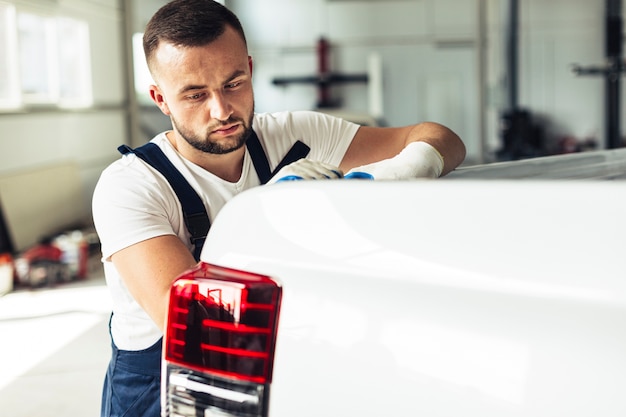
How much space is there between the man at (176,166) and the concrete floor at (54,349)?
1659mm

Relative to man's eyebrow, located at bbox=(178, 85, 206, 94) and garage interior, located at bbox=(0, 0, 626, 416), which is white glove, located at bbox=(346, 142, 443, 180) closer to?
man's eyebrow, located at bbox=(178, 85, 206, 94)

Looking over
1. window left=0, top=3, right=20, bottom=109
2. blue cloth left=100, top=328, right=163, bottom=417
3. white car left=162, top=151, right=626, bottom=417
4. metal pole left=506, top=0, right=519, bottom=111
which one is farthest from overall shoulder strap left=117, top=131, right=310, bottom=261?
metal pole left=506, top=0, right=519, bottom=111

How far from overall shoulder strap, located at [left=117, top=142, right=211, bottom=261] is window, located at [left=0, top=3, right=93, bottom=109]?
5.50m

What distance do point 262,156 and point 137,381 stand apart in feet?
2.01

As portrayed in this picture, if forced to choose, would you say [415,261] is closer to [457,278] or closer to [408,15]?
[457,278]

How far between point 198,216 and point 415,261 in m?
0.90

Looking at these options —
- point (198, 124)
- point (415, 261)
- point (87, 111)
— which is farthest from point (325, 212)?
point (87, 111)

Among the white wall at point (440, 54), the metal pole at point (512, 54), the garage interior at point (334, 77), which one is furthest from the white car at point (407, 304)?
the metal pole at point (512, 54)

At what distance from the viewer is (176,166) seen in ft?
5.44

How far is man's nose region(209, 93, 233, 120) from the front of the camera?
5.21ft

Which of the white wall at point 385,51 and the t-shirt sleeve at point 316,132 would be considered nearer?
the t-shirt sleeve at point 316,132

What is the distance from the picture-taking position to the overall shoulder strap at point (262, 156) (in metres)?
1.79

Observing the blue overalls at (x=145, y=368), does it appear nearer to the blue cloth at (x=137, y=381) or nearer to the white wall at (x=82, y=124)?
the blue cloth at (x=137, y=381)

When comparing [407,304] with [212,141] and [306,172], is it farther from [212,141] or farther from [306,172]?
[212,141]
